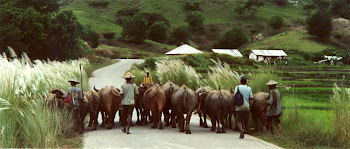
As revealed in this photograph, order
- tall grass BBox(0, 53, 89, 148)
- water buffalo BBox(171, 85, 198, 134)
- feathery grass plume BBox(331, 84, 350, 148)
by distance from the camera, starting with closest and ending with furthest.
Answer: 1. tall grass BBox(0, 53, 89, 148)
2. feathery grass plume BBox(331, 84, 350, 148)
3. water buffalo BBox(171, 85, 198, 134)

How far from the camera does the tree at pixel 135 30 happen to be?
116812mm

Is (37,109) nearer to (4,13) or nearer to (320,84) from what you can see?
(320,84)

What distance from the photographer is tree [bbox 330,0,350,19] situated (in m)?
156

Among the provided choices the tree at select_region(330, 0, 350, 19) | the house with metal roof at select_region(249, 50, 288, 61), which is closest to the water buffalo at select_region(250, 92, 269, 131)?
the house with metal roof at select_region(249, 50, 288, 61)

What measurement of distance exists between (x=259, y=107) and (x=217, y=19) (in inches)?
5814

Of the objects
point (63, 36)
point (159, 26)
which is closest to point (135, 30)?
point (159, 26)

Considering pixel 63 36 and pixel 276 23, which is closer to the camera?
pixel 63 36

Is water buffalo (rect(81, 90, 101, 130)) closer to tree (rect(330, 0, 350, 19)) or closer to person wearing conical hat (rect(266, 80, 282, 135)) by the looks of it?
person wearing conical hat (rect(266, 80, 282, 135))

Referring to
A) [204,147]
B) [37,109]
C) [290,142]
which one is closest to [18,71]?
[37,109]

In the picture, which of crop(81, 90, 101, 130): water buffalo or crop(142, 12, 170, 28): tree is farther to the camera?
crop(142, 12, 170, 28): tree

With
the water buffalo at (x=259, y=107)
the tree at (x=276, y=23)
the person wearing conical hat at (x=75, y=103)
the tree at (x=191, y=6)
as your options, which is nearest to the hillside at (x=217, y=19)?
the tree at (x=191, y=6)

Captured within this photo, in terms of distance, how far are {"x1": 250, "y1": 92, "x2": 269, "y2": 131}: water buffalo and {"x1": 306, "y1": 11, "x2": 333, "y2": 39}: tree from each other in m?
107

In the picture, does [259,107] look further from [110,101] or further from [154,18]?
[154,18]

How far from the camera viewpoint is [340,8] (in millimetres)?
160125
